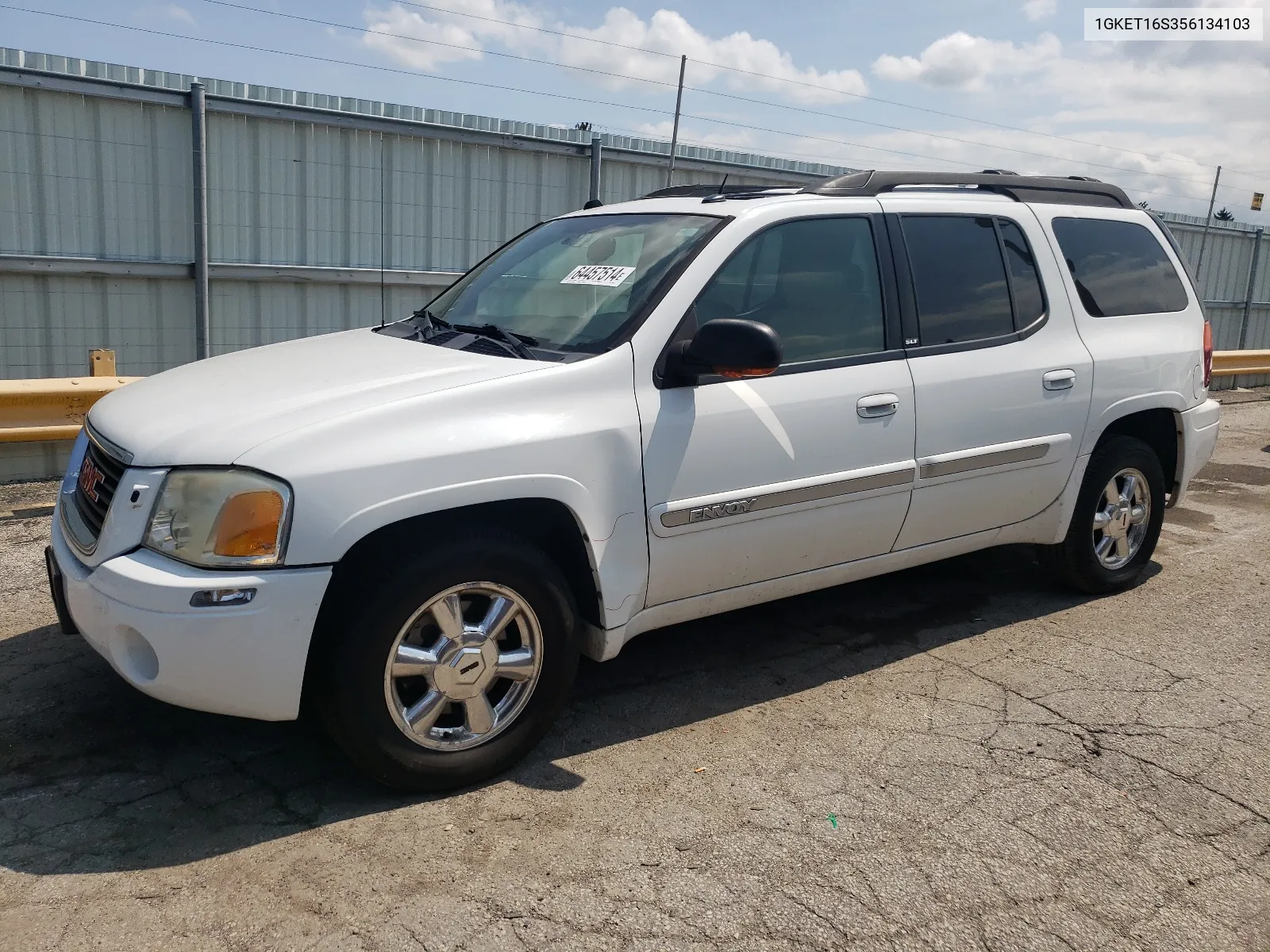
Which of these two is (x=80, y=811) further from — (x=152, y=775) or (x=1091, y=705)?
(x=1091, y=705)

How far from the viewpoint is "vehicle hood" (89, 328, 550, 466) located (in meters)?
3.02

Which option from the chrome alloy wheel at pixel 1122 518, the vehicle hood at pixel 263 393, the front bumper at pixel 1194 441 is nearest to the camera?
the vehicle hood at pixel 263 393

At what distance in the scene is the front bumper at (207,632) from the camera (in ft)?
9.37

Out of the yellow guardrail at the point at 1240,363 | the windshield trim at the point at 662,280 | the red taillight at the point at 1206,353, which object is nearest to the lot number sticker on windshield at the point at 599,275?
the windshield trim at the point at 662,280

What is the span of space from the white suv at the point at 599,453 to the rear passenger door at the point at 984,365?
0.05 ft

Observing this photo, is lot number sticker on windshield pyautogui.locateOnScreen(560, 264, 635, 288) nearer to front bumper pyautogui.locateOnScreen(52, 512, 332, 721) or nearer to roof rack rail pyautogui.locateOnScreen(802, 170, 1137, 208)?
roof rack rail pyautogui.locateOnScreen(802, 170, 1137, 208)

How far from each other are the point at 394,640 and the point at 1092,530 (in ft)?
11.5

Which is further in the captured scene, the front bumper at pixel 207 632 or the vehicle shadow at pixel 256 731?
the vehicle shadow at pixel 256 731

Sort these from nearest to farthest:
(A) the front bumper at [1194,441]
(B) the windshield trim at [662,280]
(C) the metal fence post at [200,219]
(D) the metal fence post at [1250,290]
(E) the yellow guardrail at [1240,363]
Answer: (B) the windshield trim at [662,280] < (A) the front bumper at [1194,441] < (C) the metal fence post at [200,219] < (E) the yellow guardrail at [1240,363] < (D) the metal fence post at [1250,290]

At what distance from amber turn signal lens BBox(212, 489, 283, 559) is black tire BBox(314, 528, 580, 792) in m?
0.29

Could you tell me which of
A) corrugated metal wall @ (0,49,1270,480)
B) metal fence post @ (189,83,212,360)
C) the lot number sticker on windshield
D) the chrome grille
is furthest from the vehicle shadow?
metal fence post @ (189,83,212,360)

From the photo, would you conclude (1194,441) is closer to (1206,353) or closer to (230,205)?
(1206,353)

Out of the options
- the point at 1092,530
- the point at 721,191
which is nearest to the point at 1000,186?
the point at 721,191

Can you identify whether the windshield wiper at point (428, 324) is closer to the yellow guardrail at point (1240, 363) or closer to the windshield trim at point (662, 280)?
the windshield trim at point (662, 280)
